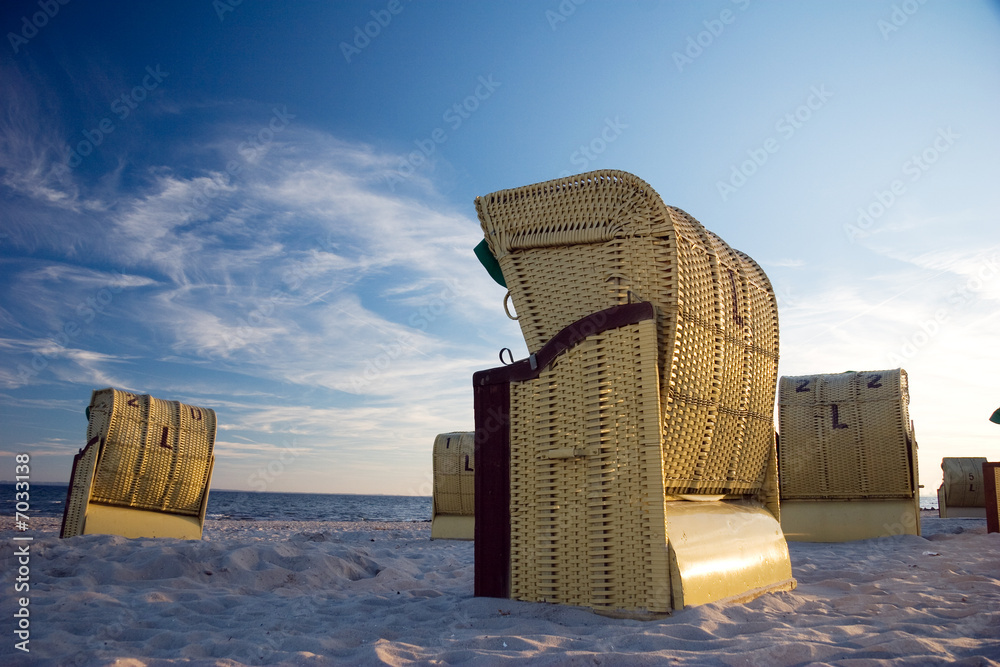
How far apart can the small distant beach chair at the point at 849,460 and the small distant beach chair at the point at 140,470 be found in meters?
7.21

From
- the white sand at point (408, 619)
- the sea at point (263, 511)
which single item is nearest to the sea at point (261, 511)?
the sea at point (263, 511)

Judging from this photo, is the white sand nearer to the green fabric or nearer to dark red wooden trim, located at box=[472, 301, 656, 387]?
dark red wooden trim, located at box=[472, 301, 656, 387]

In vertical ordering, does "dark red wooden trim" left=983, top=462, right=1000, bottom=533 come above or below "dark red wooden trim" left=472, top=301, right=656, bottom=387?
below

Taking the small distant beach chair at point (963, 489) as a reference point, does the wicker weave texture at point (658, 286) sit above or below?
above

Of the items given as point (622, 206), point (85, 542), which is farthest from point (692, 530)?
point (85, 542)

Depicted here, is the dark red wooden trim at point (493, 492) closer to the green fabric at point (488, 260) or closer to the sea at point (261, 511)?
the green fabric at point (488, 260)

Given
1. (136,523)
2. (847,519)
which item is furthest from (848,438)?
(136,523)

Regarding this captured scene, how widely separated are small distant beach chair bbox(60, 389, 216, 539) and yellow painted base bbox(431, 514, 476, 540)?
3.76 m

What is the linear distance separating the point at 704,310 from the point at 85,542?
5276 millimetres

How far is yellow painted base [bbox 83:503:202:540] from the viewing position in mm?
6477

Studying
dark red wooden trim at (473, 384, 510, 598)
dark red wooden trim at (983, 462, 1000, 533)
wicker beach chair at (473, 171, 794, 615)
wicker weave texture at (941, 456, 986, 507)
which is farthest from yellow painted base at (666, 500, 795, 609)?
wicker weave texture at (941, 456, 986, 507)

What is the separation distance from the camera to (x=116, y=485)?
6.68 meters

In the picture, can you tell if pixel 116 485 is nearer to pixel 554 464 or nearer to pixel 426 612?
pixel 426 612

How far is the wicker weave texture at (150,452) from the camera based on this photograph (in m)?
6.62
